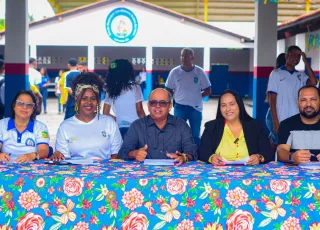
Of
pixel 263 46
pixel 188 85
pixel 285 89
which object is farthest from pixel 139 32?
pixel 285 89

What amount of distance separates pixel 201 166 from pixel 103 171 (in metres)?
0.70

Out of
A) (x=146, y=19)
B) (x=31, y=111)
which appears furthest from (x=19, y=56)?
(x=146, y=19)

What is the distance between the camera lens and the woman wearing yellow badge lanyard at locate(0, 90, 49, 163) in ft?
14.8

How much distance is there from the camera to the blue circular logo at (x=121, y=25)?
90.5 feet

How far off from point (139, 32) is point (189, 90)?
65.5 ft

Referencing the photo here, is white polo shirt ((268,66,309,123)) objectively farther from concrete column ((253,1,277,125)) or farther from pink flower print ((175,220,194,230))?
pink flower print ((175,220,194,230))

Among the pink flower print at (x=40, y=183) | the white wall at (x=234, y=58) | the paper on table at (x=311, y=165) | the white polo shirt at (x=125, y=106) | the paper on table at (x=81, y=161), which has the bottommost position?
the pink flower print at (x=40, y=183)

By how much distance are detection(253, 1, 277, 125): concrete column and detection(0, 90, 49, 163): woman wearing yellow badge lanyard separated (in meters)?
6.05

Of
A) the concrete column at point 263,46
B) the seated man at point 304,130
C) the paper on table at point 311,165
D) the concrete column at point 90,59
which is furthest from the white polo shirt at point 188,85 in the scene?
the concrete column at point 90,59

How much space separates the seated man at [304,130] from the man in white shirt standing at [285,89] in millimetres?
2664

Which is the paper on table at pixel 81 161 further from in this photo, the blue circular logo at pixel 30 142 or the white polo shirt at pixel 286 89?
the white polo shirt at pixel 286 89

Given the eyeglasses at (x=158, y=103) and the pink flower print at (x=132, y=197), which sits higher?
the eyeglasses at (x=158, y=103)

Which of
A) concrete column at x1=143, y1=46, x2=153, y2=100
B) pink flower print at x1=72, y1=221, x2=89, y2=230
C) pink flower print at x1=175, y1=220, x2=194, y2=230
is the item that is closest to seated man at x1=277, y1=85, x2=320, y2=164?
pink flower print at x1=175, y1=220, x2=194, y2=230

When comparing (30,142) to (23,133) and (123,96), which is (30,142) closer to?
(23,133)
